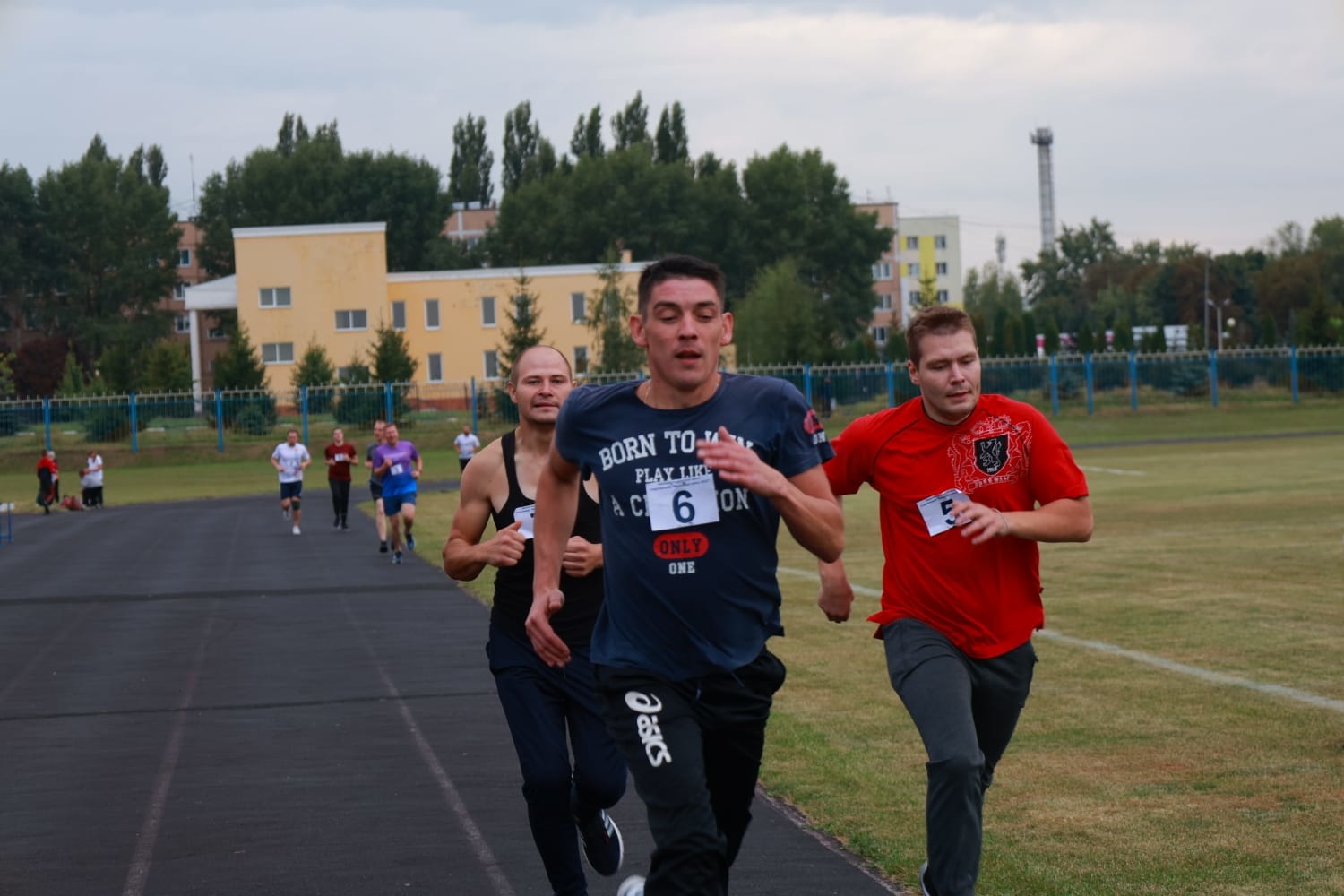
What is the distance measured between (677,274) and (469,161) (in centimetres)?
12432

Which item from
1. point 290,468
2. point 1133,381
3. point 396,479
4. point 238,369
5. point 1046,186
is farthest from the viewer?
point 1046,186

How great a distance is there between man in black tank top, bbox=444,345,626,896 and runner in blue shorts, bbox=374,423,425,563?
1684 cm

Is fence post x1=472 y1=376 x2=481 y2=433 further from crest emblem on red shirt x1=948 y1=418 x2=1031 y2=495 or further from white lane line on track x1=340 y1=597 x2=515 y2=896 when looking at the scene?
crest emblem on red shirt x1=948 y1=418 x2=1031 y2=495

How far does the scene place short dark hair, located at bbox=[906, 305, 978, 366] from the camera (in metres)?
5.61

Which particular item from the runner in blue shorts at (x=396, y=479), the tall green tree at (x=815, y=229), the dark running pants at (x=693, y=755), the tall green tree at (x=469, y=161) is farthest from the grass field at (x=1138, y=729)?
the tall green tree at (x=469, y=161)

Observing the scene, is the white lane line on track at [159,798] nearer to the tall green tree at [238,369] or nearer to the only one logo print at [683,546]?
the only one logo print at [683,546]

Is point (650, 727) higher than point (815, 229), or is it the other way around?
point (815, 229)

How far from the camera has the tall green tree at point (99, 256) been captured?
106 meters

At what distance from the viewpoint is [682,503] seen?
462 centimetres

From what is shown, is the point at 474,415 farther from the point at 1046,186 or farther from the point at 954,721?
the point at 1046,186

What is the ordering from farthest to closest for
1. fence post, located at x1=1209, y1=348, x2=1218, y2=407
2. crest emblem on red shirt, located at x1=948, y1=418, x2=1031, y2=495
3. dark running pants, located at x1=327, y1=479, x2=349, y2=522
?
fence post, located at x1=1209, y1=348, x2=1218, y2=407 < dark running pants, located at x1=327, y1=479, x2=349, y2=522 < crest emblem on red shirt, located at x1=948, y1=418, x2=1031, y2=495

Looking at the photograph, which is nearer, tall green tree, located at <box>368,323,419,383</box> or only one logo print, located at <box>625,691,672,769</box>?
only one logo print, located at <box>625,691,672,769</box>

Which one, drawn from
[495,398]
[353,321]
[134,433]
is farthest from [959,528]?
[353,321]

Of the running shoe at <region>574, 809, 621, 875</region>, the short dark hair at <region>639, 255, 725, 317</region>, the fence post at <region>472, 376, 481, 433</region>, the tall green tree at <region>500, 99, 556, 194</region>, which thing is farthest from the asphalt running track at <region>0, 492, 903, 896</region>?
the tall green tree at <region>500, 99, 556, 194</region>
